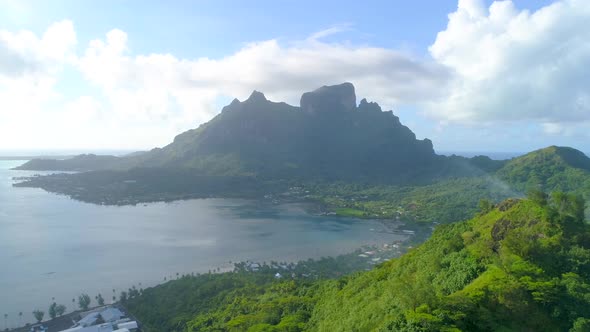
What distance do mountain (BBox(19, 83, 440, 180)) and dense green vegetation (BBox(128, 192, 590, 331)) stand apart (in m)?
86.6

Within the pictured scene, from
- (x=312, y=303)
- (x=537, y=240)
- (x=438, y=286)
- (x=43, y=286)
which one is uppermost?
(x=537, y=240)

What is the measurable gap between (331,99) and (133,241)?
93.0 meters

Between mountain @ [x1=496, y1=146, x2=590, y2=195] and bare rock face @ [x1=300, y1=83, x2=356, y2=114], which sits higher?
bare rock face @ [x1=300, y1=83, x2=356, y2=114]

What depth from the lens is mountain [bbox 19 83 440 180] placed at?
114m

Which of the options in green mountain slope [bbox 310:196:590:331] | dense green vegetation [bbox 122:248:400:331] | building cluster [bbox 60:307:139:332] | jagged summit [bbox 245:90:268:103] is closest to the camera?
green mountain slope [bbox 310:196:590:331]

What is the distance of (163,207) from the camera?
78.2 metres

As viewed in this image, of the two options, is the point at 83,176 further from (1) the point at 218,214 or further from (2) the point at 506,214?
(2) the point at 506,214

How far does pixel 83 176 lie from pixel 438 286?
338ft

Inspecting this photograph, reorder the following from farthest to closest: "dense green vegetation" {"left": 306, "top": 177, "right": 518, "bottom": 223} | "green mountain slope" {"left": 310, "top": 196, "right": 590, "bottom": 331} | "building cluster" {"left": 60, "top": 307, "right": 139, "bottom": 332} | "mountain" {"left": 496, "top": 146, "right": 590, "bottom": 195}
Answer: "dense green vegetation" {"left": 306, "top": 177, "right": 518, "bottom": 223}, "mountain" {"left": 496, "top": 146, "right": 590, "bottom": 195}, "building cluster" {"left": 60, "top": 307, "right": 139, "bottom": 332}, "green mountain slope" {"left": 310, "top": 196, "right": 590, "bottom": 331}

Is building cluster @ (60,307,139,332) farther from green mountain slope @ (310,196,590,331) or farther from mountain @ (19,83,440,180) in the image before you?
mountain @ (19,83,440,180)

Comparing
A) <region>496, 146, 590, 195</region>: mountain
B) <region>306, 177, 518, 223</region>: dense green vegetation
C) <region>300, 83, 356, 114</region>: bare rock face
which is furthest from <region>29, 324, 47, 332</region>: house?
<region>300, 83, 356, 114</region>: bare rock face

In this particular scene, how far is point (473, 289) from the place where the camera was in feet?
35.7

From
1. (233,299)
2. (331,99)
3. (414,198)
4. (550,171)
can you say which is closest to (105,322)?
(233,299)

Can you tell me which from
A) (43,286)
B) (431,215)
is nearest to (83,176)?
(43,286)
